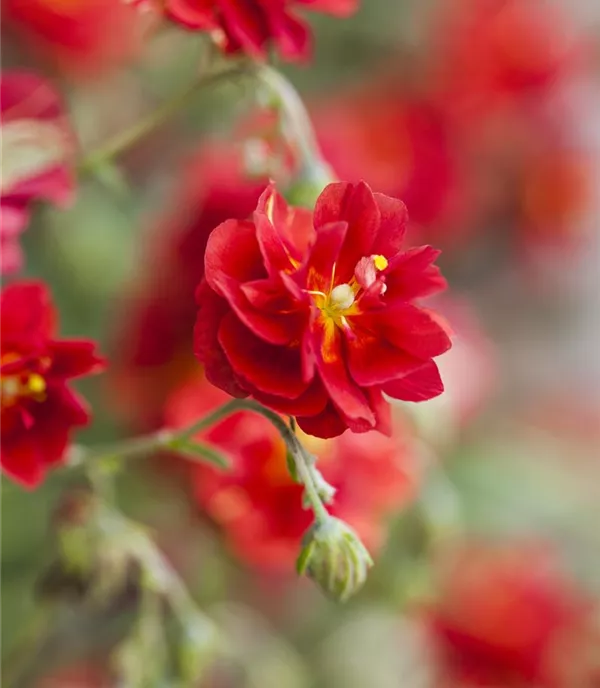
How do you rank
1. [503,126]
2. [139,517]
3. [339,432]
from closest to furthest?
[339,432] → [139,517] → [503,126]

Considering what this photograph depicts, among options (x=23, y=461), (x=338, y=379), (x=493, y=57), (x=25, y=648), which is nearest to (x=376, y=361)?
(x=338, y=379)

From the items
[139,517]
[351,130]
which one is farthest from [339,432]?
[351,130]

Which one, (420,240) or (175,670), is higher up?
(420,240)

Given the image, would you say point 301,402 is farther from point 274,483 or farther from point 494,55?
point 494,55

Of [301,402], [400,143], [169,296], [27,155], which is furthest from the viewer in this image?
Answer: [400,143]

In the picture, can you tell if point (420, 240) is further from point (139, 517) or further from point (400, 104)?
point (139, 517)

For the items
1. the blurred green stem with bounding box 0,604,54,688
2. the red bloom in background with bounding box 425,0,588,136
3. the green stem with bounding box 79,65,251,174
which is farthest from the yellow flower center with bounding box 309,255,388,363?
the red bloom in background with bounding box 425,0,588,136
